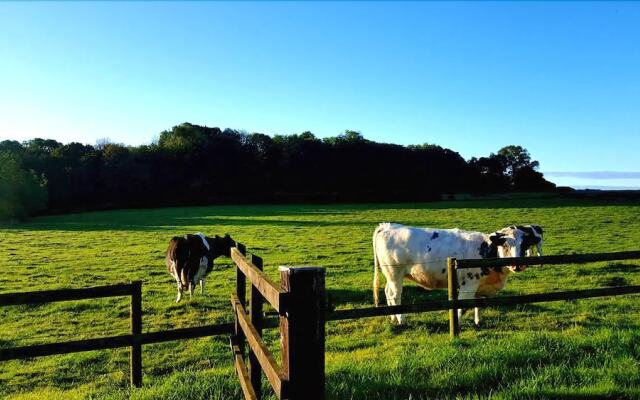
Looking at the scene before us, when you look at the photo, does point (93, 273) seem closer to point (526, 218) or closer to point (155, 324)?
point (155, 324)

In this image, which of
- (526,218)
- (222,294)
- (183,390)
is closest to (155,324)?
(222,294)

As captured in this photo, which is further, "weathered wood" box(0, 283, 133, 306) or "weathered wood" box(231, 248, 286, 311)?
"weathered wood" box(0, 283, 133, 306)

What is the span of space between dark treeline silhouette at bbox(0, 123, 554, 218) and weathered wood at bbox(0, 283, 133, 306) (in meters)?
56.5

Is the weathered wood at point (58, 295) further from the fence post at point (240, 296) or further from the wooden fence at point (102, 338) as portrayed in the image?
the fence post at point (240, 296)

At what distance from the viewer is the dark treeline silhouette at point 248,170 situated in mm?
67062

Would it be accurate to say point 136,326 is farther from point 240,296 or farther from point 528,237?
point 528,237

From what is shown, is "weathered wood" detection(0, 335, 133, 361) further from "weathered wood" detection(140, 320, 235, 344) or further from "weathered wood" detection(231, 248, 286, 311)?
"weathered wood" detection(231, 248, 286, 311)

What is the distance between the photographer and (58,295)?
5.75m

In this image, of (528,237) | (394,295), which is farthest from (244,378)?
(528,237)

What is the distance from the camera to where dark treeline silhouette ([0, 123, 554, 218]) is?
67062mm

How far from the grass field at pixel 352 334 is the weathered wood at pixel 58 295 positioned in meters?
1.15

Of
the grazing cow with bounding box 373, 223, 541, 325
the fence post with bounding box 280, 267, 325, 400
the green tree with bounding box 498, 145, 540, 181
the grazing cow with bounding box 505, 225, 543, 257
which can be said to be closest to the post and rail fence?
the fence post with bounding box 280, 267, 325, 400

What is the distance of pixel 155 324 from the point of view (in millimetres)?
11016

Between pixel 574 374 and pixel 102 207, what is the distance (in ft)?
215
